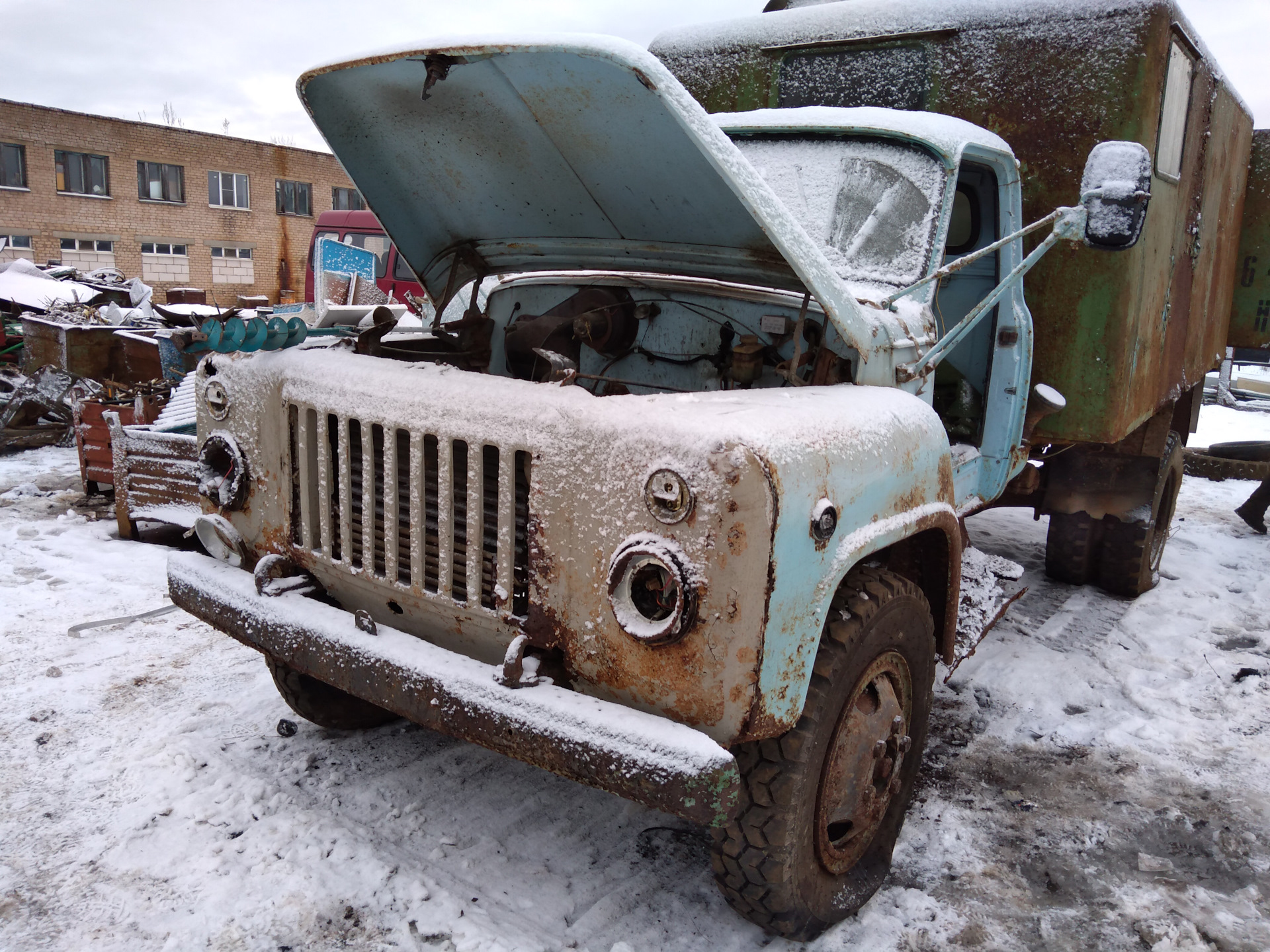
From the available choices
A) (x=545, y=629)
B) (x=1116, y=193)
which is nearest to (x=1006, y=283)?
(x=1116, y=193)

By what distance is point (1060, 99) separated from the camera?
157 inches

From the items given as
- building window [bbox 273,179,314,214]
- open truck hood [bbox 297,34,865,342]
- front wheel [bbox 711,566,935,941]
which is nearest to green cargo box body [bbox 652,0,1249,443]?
open truck hood [bbox 297,34,865,342]

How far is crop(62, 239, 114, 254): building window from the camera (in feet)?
91.5

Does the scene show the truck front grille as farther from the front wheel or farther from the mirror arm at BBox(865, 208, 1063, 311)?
the mirror arm at BBox(865, 208, 1063, 311)

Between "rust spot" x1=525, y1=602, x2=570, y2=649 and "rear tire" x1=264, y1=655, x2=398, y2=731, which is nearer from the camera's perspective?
"rust spot" x1=525, y1=602, x2=570, y2=649

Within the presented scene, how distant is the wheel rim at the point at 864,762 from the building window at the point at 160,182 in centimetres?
3258

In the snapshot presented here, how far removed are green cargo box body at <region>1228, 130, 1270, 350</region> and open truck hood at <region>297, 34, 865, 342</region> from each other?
5.03m

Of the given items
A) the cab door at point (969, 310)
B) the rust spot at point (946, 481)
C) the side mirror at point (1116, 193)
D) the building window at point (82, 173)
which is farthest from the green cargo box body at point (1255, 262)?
the building window at point (82, 173)

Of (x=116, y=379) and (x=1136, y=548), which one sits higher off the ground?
(x=116, y=379)

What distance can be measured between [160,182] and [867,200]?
32.1 m

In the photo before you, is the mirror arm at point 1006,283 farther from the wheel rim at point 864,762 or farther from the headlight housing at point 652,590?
the headlight housing at point 652,590


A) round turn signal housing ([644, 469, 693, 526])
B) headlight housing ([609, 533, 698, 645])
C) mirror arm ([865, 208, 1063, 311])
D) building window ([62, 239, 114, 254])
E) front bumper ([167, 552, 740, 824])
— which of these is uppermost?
building window ([62, 239, 114, 254])

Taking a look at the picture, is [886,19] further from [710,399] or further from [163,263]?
[163,263]

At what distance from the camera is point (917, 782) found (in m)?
3.33
